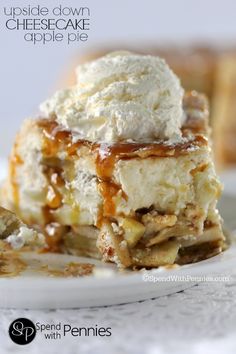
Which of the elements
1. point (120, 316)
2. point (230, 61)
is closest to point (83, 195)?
point (120, 316)

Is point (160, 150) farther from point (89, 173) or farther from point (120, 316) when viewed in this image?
point (120, 316)

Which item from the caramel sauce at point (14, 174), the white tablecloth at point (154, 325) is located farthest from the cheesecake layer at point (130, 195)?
the white tablecloth at point (154, 325)

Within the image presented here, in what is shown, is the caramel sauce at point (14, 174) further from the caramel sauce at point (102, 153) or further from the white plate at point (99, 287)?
the white plate at point (99, 287)

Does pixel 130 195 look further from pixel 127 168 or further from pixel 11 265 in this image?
pixel 11 265

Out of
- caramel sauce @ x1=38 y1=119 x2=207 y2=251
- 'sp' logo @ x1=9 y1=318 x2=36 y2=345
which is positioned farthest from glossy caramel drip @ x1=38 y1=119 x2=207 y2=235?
'sp' logo @ x1=9 y1=318 x2=36 y2=345

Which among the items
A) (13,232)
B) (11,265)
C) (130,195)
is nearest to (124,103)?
(130,195)

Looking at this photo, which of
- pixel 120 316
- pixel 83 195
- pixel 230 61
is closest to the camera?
pixel 120 316
